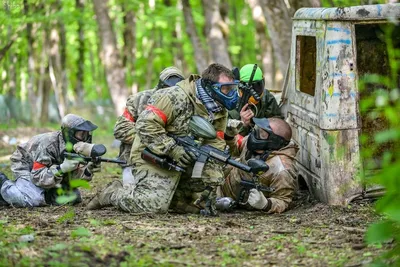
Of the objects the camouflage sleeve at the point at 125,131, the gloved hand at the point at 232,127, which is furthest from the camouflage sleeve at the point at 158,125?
the camouflage sleeve at the point at 125,131

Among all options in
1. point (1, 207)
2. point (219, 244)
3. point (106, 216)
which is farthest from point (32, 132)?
point (219, 244)

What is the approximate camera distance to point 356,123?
23.8ft

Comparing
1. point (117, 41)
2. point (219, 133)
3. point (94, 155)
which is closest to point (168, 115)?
point (219, 133)

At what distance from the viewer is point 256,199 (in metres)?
7.25

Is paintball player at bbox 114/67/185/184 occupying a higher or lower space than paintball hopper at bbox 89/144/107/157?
higher

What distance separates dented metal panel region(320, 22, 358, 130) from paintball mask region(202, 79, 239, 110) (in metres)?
0.88

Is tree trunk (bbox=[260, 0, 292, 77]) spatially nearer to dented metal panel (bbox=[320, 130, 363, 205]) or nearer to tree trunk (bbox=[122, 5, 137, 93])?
dented metal panel (bbox=[320, 130, 363, 205])

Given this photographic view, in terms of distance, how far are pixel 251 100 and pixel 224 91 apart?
1.61 m

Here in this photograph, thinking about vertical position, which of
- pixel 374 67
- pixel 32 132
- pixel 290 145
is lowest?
pixel 32 132

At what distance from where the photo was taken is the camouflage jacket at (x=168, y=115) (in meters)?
7.16

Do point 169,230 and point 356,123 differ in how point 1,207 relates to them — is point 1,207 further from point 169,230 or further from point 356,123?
point 356,123

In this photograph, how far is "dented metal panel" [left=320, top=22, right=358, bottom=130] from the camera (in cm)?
717

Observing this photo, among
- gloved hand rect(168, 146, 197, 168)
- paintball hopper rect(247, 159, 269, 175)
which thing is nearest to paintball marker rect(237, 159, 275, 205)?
paintball hopper rect(247, 159, 269, 175)

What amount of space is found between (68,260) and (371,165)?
11.8ft
